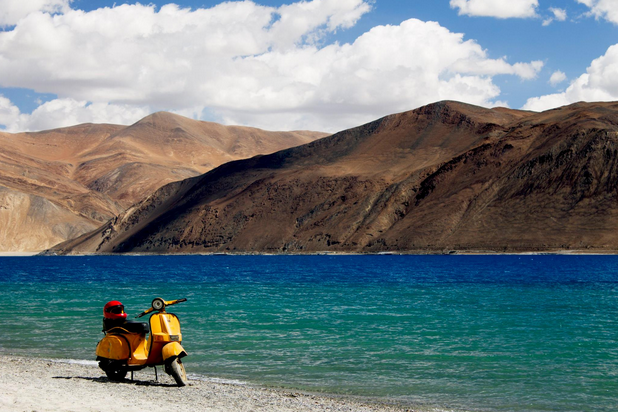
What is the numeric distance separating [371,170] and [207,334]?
148139mm

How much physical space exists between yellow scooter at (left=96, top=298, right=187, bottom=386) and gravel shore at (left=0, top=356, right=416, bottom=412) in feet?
1.27

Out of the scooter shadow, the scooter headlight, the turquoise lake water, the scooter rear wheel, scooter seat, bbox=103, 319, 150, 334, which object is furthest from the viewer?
the turquoise lake water

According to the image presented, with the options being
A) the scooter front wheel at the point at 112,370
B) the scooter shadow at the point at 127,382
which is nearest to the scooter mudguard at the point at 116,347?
the scooter front wheel at the point at 112,370

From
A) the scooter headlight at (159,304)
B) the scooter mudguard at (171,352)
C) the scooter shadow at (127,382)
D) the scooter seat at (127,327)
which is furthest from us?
the scooter seat at (127,327)

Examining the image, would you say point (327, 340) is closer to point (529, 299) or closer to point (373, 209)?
point (529, 299)

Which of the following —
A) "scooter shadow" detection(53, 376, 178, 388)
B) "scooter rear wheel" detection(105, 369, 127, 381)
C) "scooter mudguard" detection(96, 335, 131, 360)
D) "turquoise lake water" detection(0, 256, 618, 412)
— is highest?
"scooter mudguard" detection(96, 335, 131, 360)

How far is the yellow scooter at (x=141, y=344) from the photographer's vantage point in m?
15.8

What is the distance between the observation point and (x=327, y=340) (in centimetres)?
2477

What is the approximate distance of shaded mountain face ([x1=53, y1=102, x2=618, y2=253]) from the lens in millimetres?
127875

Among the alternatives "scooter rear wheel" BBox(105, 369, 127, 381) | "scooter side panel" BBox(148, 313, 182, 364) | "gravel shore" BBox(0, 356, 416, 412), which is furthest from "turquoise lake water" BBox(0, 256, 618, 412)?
"scooter side panel" BBox(148, 313, 182, 364)

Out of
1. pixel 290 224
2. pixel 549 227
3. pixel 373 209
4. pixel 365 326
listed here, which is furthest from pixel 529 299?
pixel 290 224

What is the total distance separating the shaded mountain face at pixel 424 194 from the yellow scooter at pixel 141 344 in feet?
366

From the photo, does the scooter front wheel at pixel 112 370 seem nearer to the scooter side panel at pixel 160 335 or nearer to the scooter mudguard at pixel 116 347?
the scooter mudguard at pixel 116 347

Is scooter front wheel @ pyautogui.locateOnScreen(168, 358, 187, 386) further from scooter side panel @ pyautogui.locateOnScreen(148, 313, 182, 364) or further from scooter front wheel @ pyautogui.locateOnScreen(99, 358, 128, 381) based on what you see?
scooter front wheel @ pyautogui.locateOnScreen(99, 358, 128, 381)
